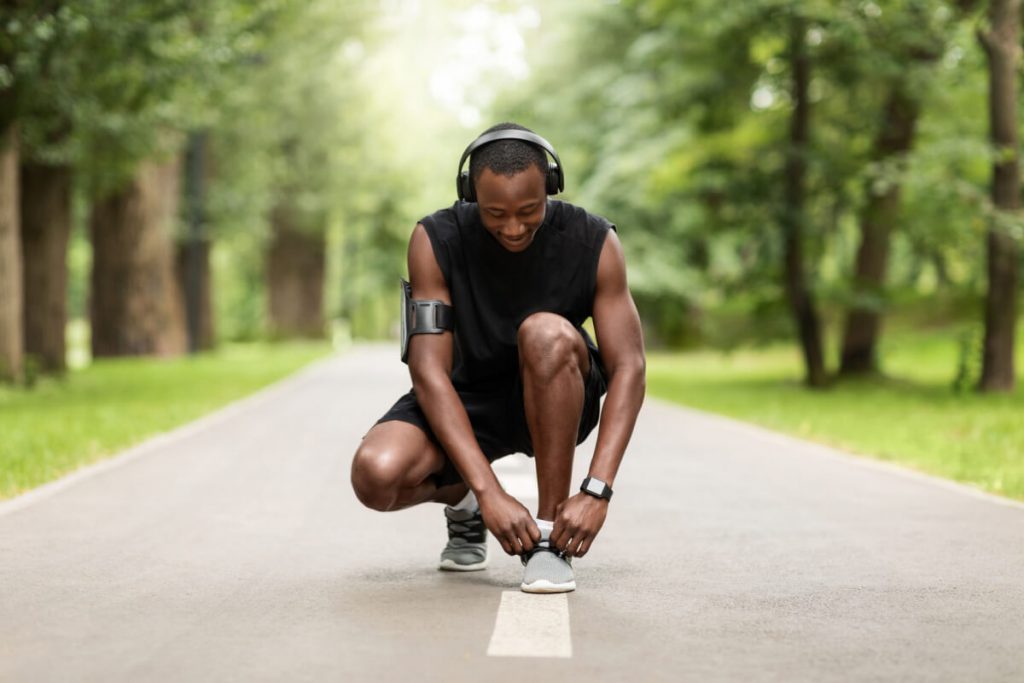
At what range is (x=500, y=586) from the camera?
5102 mm

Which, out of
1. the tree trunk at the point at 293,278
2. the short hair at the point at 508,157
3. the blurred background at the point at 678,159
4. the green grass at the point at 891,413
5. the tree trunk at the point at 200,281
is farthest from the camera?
the tree trunk at the point at 293,278

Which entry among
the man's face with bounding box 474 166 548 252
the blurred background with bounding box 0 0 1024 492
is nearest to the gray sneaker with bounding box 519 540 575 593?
the man's face with bounding box 474 166 548 252

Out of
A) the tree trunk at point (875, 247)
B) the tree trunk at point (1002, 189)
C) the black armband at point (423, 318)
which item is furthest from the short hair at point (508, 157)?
the tree trunk at point (875, 247)

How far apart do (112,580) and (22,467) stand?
12.6 ft

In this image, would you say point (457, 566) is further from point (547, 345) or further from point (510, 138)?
point (510, 138)

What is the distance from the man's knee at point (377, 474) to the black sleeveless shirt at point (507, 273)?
514 mm

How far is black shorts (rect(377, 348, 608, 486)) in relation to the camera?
16.7 feet

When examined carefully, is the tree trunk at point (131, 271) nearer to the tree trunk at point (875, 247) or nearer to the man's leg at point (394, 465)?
the tree trunk at point (875, 247)

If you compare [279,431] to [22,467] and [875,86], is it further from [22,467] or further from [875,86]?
[875,86]

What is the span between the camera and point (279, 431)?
1227 cm

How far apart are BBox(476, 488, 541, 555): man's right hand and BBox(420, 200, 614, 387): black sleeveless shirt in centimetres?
63

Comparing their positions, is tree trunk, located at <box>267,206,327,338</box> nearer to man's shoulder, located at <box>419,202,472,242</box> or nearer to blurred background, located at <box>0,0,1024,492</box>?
blurred background, located at <box>0,0,1024,492</box>

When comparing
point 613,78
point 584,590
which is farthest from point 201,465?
point 613,78

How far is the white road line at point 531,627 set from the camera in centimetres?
407
